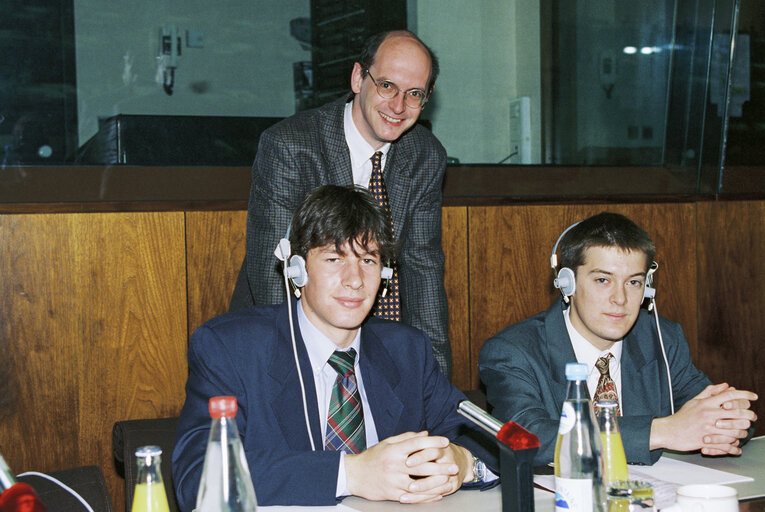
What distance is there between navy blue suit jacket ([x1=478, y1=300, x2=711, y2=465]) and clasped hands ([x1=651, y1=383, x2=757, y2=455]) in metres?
0.17

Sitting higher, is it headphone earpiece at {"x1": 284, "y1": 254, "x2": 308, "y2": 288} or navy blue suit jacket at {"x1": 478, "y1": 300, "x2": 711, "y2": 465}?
headphone earpiece at {"x1": 284, "y1": 254, "x2": 308, "y2": 288}

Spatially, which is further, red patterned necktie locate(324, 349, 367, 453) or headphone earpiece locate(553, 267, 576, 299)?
headphone earpiece locate(553, 267, 576, 299)

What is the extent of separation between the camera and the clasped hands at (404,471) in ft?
4.99

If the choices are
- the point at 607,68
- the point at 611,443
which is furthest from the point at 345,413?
the point at 607,68

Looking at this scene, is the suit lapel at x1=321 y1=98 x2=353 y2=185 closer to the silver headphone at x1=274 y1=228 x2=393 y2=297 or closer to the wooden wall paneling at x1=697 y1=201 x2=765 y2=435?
the silver headphone at x1=274 y1=228 x2=393 y2=297

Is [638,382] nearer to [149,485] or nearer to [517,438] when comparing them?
[517,438]

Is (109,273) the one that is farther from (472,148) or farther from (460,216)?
(472,148)

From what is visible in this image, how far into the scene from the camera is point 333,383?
186cm

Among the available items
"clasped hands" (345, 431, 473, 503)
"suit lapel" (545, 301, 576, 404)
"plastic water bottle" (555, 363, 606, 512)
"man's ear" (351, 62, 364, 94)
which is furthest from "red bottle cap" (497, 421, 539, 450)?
"man's ear" (351, 62, 364, 94)

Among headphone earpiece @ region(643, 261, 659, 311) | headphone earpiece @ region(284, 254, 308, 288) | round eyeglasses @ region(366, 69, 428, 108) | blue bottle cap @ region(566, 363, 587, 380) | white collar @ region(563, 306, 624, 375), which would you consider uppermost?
round eyeglasses @ region(366, 69, 428, 108)

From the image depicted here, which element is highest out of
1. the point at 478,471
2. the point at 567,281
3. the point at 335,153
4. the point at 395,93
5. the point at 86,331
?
the point at 395,93

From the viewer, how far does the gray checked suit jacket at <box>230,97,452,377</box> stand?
95.3 inches

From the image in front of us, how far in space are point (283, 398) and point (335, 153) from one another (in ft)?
3.25

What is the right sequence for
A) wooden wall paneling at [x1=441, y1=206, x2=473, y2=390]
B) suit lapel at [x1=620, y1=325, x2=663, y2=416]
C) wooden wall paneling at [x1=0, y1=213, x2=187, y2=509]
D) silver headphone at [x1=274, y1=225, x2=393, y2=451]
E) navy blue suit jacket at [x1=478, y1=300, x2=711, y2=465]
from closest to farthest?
silver headphone at [x1=274, y1=225, x2=393, y2=451] < navy blue suit jacket at [x1=478, y1=300, x2=711, y2=465] < suit lapel at [x1=620, y1=325, x2=663, y2=416] < wooden wall paneling at [x1=0, y1=213, x2=187, y2=509] < wooden wall paneling at [x1=441, y1=206, x2=473, y2=390]
